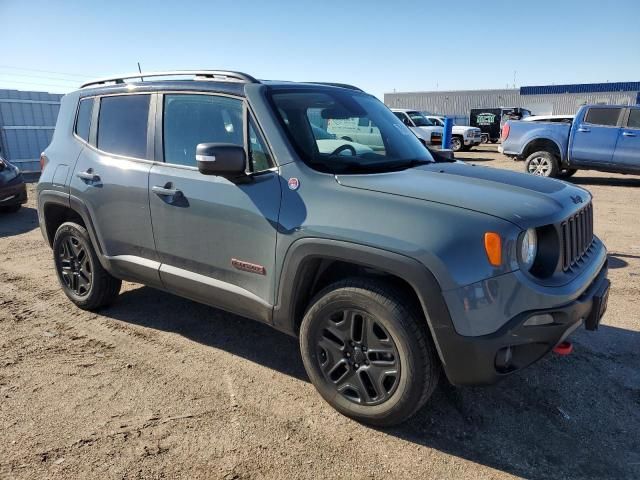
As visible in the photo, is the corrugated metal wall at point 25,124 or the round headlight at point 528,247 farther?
the corrugated metal wall at point 25,124

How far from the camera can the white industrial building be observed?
43.1 meters

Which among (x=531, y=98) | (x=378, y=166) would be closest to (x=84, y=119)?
(x=378, y=166)

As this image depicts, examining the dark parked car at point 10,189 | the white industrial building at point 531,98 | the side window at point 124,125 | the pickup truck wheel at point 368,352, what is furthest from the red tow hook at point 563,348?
the white industrial building at point 531,98

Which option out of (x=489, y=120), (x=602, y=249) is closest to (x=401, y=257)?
(x=602, y=249)

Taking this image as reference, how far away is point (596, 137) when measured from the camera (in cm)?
1215

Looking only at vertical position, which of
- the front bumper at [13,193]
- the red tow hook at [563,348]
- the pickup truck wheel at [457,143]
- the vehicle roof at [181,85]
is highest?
the vehicle roof at [181,85]

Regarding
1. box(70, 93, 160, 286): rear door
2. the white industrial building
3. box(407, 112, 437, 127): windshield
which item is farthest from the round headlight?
the white industrial building

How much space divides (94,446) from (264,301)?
1.20 m

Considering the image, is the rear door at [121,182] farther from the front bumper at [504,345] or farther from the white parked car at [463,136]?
the white parked car at [463,136]

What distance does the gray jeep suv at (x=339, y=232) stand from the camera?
7.97 ft

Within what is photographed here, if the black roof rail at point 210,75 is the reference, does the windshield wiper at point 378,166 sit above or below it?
below

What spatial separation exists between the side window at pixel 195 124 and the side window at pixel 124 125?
0.26 meters

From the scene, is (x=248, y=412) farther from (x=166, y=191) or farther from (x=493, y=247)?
(x=493, y=247)

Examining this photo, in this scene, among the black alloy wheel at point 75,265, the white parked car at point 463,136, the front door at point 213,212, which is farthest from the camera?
the white parked car at point 463,136
